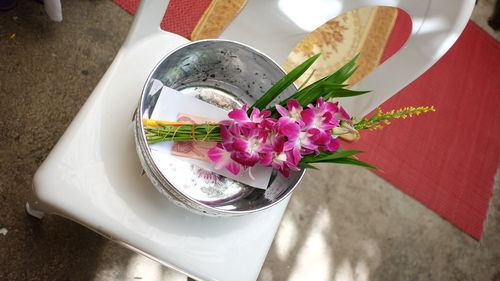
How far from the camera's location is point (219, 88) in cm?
85

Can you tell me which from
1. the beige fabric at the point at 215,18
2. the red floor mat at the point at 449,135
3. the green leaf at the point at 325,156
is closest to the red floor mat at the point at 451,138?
the red floor mat at the point at 449,135

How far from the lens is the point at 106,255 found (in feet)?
3.90

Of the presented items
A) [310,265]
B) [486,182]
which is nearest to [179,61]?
[310,265]

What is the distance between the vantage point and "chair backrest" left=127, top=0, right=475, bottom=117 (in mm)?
811

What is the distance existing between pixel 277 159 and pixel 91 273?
0.80m

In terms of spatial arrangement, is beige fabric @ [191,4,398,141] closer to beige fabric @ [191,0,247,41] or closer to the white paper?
beige fabric @ [191,0,247,41]

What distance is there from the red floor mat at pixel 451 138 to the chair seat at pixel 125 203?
919 millimetres

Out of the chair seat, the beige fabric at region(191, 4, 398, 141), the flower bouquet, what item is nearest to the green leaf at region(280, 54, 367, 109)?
the flower bouquet

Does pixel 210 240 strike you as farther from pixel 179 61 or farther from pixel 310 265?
pixel 310 265

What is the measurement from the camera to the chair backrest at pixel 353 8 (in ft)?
2.66

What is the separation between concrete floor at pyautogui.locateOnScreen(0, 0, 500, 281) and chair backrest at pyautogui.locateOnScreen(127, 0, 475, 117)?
58 centimetres

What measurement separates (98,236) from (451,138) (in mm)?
1442

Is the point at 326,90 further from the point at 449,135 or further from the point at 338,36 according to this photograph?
the point at 449,135

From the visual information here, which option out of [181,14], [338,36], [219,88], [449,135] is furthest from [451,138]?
[219,88]
